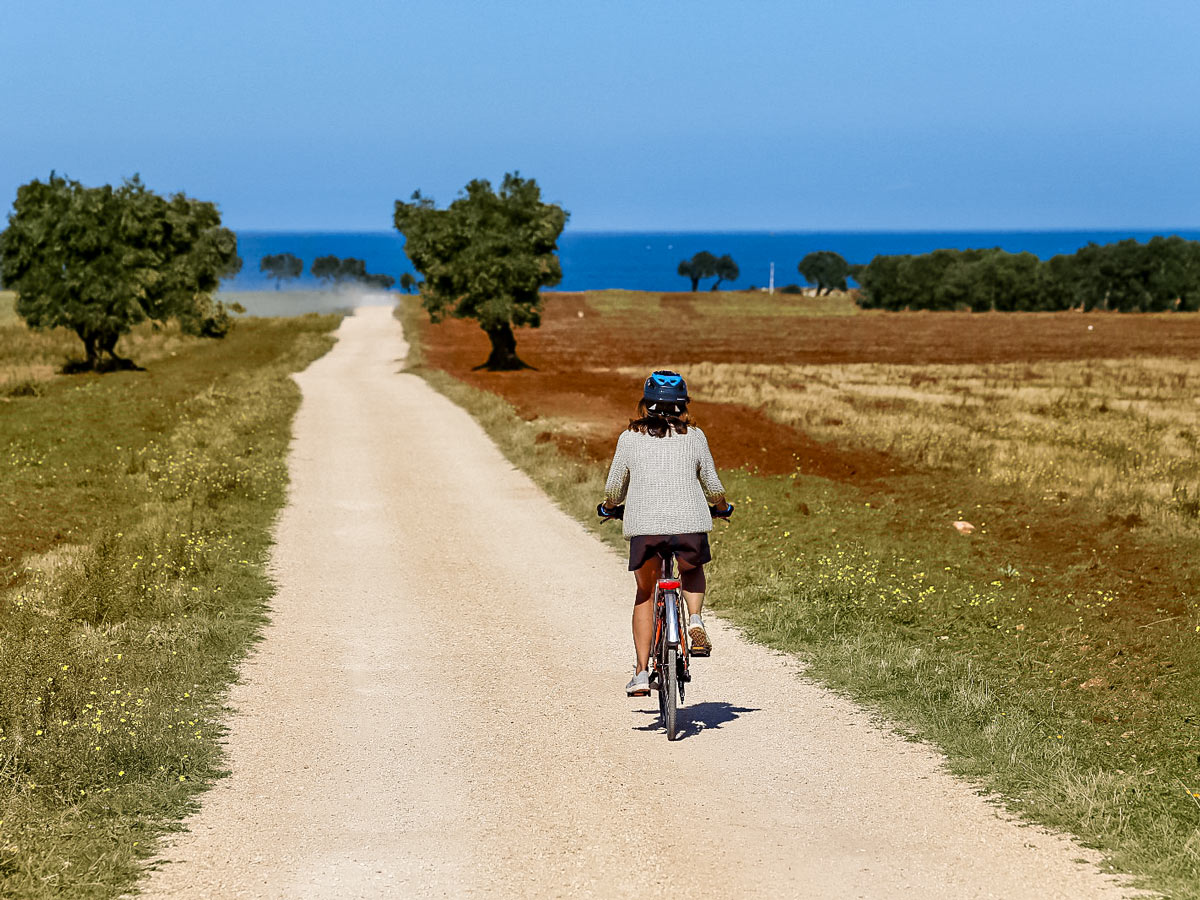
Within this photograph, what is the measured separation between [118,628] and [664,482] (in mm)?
5647

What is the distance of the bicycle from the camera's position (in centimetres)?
763

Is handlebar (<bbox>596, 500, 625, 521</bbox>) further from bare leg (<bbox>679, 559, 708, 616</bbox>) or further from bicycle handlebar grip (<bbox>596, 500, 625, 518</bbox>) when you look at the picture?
bare leg (<bbox>679, 559, 708, 616</bbox>)

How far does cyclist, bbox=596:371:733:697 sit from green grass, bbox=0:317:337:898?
3023mm

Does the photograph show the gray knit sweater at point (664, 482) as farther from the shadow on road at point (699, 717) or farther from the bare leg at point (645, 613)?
the shadow on road at point (699, 717)

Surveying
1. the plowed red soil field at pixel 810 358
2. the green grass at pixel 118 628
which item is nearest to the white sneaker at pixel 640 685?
the green grass at pixel 118 628

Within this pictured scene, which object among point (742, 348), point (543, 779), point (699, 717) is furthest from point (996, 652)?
point (742, 348)

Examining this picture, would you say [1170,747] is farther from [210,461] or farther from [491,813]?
[210,461]

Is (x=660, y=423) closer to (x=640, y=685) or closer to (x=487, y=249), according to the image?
(x=640, y=685)

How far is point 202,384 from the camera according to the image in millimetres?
45719

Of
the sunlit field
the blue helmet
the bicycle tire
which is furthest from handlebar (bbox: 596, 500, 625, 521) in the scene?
the sunlit field

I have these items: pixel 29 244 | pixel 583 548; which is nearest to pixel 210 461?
pixel 583 548

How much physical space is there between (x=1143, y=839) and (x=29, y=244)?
55565 millimetres

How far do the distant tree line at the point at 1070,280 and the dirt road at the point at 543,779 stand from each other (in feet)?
435

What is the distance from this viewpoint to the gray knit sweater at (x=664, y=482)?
7.71 meters
